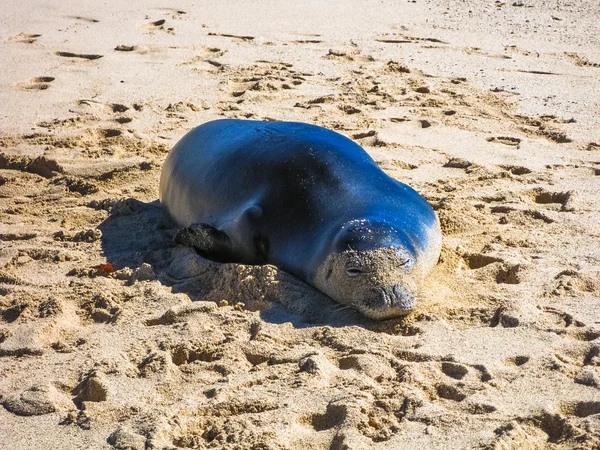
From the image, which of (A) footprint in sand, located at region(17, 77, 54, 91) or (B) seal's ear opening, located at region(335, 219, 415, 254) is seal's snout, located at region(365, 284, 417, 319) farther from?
(A) footprint in sand, located at region(17, 77, 54, 91)

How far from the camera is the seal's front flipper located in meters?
4.53

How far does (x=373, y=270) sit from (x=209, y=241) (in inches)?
35.4

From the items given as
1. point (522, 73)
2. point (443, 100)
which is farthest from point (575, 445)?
point (522, 73)

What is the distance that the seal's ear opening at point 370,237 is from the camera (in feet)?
13.4

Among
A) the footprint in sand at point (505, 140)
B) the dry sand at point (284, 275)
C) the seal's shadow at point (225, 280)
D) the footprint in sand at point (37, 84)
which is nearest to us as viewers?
the dry sand at point (284, 275)

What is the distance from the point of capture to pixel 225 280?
13.9 feet

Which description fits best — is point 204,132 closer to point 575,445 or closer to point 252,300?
point 252,300

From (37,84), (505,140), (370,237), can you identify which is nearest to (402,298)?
(370,237)

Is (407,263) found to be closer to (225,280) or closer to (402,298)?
(402,298)

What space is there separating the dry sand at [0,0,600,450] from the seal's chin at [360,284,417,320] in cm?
5

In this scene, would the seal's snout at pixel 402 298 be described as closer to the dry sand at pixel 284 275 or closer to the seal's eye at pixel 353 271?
the dry sand at pixel 284 275

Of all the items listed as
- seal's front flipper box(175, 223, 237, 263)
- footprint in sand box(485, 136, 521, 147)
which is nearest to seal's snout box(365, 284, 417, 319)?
seal's front flipper box(175, 223, 237, 263)

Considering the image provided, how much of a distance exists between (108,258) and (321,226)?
1.12 m

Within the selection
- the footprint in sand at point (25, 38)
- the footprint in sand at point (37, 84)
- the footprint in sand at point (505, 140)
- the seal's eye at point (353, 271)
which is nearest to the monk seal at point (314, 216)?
the seal's eye at point (353, 271)
